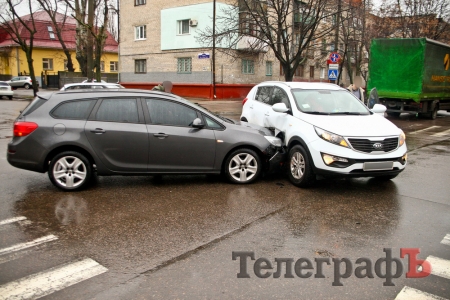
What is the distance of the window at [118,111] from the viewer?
6.64 meters

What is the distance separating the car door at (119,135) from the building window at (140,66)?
3020cm

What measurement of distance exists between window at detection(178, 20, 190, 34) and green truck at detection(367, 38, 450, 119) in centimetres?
1729

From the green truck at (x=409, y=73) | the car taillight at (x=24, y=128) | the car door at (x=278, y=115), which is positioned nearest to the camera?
the car taillight at (x=24, y=128)

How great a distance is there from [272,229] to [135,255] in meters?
1.67

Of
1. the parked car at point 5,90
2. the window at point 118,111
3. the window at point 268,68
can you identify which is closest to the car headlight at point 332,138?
the window at point 118,111

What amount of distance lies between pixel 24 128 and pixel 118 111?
4.61ft

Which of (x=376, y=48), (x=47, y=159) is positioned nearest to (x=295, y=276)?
(x=47, y=159)

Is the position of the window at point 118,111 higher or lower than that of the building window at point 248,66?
lower

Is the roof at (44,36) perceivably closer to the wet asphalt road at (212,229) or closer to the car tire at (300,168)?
the wet asphalt road at (212,229)

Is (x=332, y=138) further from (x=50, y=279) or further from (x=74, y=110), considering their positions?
(x=50, y=279)

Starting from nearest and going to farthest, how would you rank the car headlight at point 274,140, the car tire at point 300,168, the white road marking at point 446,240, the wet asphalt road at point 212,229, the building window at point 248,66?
the wet asphalt road at point 212,229
the white road marking at point 446,240
the car tire at point 300,168
the car headlight at point 274,140
the building window at point 248,66

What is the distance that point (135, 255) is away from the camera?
4258mm

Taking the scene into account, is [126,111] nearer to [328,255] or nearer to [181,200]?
[181,200]

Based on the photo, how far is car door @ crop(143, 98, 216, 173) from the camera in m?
6.67
